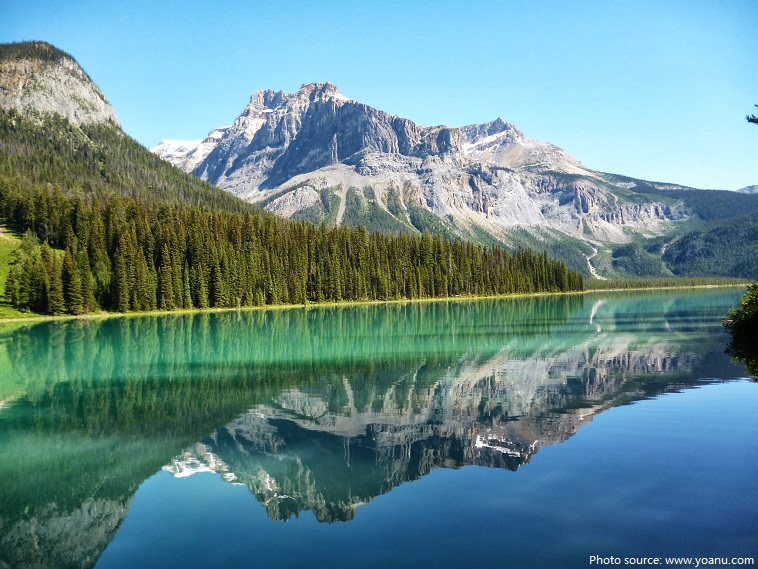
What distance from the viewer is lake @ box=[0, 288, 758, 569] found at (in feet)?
45.0

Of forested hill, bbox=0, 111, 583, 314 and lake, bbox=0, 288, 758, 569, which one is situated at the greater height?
forested hill, bbox=0, 111, 583, 314

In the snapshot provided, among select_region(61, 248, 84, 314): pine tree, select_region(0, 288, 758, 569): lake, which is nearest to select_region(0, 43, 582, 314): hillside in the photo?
select_region(61, 248, 84, 314): pine tree

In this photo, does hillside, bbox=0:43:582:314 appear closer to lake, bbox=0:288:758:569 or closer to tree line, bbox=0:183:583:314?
tree line, bbox=0:183:583:314

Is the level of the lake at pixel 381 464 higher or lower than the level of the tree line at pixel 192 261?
lower

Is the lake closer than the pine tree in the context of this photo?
Yes

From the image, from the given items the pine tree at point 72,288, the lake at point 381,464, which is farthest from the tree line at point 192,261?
the lake at point 381,464

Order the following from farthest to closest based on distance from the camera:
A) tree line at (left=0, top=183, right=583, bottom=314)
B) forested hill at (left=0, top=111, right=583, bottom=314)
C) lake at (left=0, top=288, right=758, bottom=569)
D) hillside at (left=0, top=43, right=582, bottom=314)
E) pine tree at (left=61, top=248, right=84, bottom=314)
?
forested hill at (left=0, top=111, right=583, bottom=314) < hillside at (left=0, top=43, right=582, bottom=314) < tree line at (left=0, top=183, right=583, bottom=314) < pine tree at (left=61, top=248, right=84, bottom=314) < lake at (left=0, top=288, right=758, bottom=569)

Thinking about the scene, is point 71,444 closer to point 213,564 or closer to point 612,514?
point 213,564

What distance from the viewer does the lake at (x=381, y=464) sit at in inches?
540

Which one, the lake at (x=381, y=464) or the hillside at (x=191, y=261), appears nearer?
the lake at (x=381, y=464)

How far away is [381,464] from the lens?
19.2m

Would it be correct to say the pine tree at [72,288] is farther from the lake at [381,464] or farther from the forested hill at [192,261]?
the lake at [381,464]

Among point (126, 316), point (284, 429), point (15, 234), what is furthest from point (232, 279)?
point (284, 429)

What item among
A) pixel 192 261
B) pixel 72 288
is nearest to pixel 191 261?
pixel 192 261
